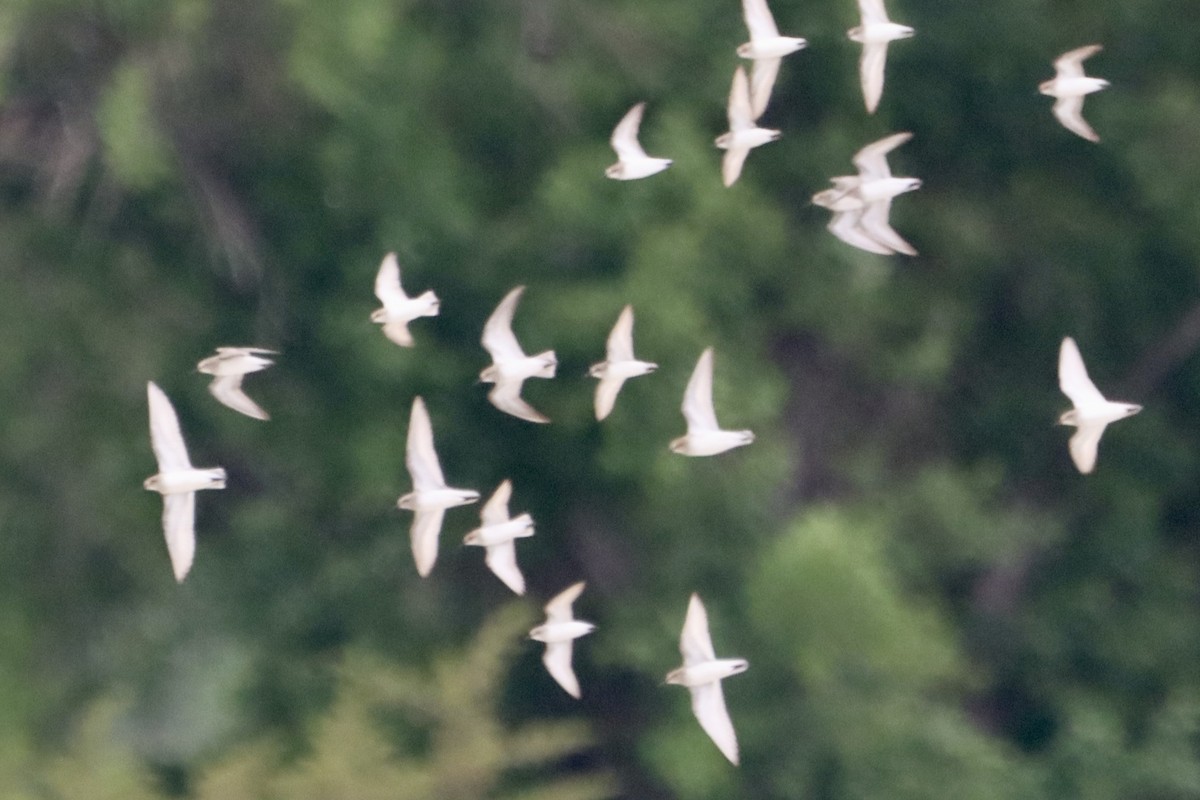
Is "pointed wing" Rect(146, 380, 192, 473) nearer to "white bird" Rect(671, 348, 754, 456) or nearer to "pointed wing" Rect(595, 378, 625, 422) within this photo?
"pointed wing" Rect(595, 378, 625, 422)

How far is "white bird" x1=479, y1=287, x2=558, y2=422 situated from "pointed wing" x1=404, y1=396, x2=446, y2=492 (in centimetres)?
32

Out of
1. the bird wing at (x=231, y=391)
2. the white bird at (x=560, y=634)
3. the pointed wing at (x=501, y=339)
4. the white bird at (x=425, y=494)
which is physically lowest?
the white bird at (x=560, y=634)

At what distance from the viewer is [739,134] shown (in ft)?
21.0

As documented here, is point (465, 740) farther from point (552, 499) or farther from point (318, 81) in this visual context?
point (318, 81)

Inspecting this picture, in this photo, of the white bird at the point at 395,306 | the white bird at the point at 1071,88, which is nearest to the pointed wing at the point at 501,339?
the white bird at the point at 395,306

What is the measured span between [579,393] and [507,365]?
5.49 ft

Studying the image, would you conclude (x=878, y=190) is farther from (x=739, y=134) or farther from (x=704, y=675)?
(x=704, y=675)

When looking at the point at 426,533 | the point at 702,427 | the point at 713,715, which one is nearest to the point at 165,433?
the point at 426,533

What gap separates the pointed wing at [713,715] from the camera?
6156 mm

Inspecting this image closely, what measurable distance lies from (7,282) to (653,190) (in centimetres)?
323

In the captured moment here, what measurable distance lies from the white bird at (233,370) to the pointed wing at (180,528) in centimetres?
41

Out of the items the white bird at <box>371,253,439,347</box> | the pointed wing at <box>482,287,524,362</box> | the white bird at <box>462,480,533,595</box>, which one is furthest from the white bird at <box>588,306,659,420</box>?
the white bird at <box>371,253,439,347</box>

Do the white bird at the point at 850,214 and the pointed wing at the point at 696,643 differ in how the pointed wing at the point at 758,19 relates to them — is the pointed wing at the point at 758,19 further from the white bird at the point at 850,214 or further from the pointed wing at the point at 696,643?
the pointed wing at the point at 696,643

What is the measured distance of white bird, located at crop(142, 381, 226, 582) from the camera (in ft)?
19.0
